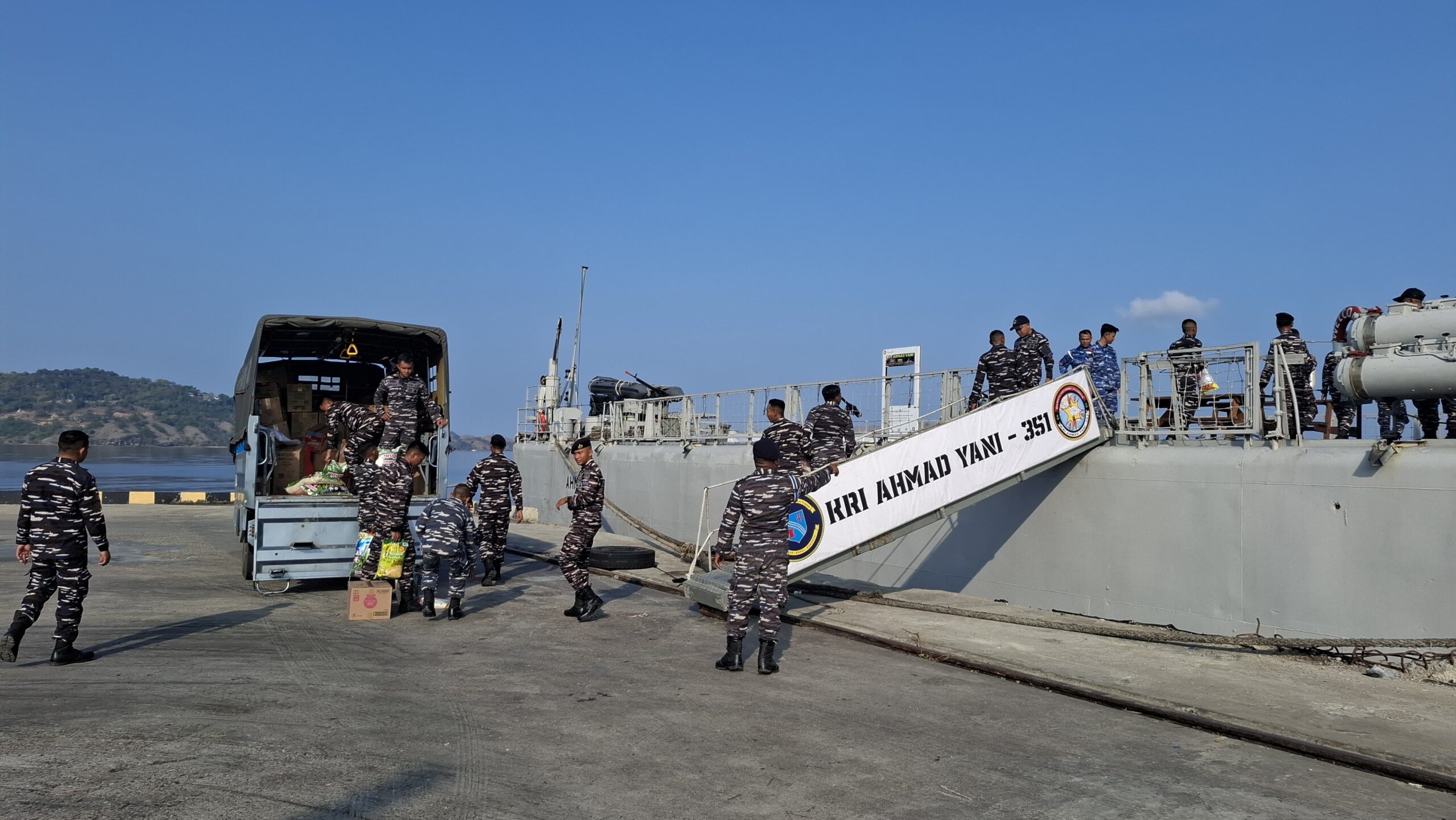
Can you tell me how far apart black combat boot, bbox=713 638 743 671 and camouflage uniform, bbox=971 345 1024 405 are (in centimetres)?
Answer: 558

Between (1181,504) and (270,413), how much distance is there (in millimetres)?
11853

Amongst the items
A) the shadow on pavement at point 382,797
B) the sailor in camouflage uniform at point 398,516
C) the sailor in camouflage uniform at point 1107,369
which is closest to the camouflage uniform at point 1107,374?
the sailor in camouflage uniform at point 1107,369

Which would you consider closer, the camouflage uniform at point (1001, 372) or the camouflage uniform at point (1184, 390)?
the camouflage uniform at point (1184, 390)

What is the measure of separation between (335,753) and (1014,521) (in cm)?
887

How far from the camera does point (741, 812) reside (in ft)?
14.1

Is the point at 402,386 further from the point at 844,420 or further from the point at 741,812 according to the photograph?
the point at 741,812

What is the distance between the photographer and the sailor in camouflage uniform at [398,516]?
30.7 ft

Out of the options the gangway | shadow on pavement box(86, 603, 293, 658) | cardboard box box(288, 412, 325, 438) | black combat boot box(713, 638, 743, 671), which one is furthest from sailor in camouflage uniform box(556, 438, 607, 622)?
cardboard box box(288, 412, 325, 438)

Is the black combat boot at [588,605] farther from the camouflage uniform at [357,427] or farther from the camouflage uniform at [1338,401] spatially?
the camouflage uniform at [1338,401]

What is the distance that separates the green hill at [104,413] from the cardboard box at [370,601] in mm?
156970

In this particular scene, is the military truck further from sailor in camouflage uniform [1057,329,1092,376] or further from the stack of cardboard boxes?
sailor in camouflage uniform [1057,329,1092,376]

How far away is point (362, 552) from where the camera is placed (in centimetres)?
998

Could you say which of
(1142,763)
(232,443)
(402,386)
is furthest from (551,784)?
(232,443)

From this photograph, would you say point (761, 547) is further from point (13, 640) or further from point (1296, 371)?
point (1296, 371)
